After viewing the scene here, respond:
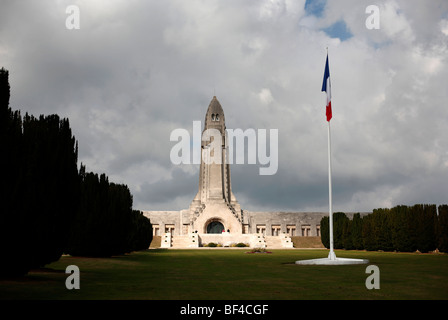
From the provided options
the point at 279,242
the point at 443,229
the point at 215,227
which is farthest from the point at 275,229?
the point at 443,229

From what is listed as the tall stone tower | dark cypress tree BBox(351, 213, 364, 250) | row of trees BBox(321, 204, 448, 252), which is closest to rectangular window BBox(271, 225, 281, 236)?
the tall stone tower

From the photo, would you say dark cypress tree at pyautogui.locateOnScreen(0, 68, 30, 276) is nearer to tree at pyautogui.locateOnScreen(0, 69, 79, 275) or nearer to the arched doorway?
tree at pyautogui.locateOnScreen(0, 69, 79, 275)

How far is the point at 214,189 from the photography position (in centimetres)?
8312

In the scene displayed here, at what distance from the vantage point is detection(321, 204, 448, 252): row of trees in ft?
132

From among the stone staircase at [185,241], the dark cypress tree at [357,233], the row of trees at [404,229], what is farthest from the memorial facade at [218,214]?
the row of trees at [404,229]

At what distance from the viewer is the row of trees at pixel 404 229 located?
40312 millimetres

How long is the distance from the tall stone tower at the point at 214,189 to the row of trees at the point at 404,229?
31433mm

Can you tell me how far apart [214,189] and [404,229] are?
44.7 m

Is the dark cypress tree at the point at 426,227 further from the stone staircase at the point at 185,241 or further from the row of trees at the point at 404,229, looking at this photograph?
the stone staircase at the point at 185,241

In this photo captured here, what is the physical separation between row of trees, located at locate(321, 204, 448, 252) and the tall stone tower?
103 ft

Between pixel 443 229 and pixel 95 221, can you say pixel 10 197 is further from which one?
A: pixel 443 229
